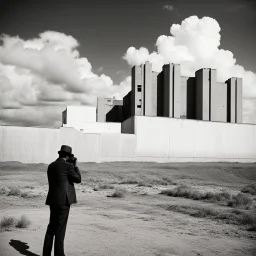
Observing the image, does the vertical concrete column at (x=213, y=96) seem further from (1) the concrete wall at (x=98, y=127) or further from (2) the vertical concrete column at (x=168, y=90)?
(1) the concrete wall at (x=98, y=127)

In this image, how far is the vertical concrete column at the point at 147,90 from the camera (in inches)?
2406

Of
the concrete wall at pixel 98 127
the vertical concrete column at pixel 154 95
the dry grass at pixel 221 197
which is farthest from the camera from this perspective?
the vertical concrete column at pixel 154 95

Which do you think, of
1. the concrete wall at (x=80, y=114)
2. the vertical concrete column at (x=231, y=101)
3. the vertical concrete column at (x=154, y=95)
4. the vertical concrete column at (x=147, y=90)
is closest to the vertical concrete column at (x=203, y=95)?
the vertical concrete column at (x=231, y=101)

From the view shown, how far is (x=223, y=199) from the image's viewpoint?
1497 centimetres

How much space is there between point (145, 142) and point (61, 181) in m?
44.5

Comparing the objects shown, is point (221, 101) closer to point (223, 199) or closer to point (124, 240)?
point (223, 199)

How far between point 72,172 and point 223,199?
11.4 m

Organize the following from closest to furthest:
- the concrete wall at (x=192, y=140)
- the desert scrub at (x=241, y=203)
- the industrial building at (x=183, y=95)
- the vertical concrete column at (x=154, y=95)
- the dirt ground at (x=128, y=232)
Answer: the dirt ground at (x=128, y=232) → the desert scrub at (x=241, y=203) → the concrete wall at (x=192, y=140) → the industrial building at (x=183, y=95) → the vertical concrete column at (x=154, y=95)

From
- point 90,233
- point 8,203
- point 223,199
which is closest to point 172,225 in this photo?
point 90,233

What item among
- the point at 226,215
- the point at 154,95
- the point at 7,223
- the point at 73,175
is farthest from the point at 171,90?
the point at 73,175

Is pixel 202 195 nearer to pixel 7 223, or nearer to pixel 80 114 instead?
pixel 7 223

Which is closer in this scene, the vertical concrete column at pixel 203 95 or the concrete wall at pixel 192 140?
the concrete wall at pixel 192 140

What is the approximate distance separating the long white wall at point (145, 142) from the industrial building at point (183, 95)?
716 cm

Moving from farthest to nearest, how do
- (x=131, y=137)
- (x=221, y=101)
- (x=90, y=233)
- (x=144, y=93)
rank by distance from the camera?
(x=221, y=101) → (x=144, y=93) → (x=131, y=137) → (x=90, y=233)
